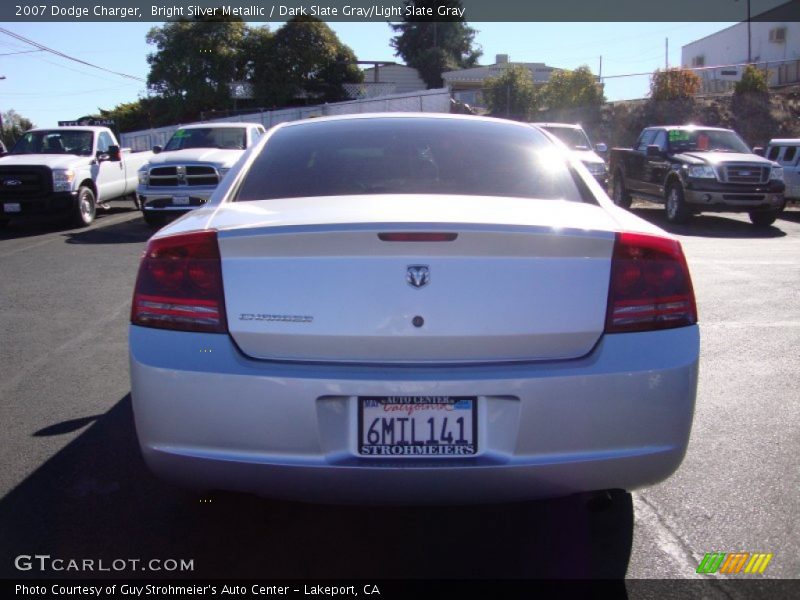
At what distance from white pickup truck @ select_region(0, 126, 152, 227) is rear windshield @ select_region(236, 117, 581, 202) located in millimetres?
11648

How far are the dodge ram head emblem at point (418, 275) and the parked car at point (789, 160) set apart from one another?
16640 millimetres

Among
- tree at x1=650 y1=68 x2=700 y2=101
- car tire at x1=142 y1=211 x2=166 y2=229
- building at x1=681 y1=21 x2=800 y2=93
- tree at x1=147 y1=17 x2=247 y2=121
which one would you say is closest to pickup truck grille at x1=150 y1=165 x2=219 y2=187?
car tire at x1=142 y1=211 x2=166 y2=229

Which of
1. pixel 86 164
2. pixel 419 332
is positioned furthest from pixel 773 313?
pixel 86 164

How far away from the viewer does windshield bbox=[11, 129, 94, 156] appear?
1586 centimetres

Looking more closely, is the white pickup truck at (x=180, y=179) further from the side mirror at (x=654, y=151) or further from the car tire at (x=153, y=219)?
the side mirror at (x=654, y=151)

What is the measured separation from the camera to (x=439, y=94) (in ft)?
140

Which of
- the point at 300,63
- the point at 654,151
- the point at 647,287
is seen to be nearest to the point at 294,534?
the point at 647,287

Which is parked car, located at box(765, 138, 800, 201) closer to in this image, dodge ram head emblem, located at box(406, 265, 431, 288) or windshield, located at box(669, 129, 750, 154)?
windshield, located at box(669, 129, 750, 154)

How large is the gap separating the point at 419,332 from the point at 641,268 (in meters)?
0.86

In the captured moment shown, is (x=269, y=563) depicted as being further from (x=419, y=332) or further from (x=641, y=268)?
(x=641, y=268)

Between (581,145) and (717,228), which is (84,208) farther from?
(717,228)

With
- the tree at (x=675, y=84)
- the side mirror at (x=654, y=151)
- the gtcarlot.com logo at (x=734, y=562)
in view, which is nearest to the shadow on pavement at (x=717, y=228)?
the side mirror at (x=654, y=151)

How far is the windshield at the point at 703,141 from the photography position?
16.5 meters

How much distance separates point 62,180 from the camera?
574 inches
